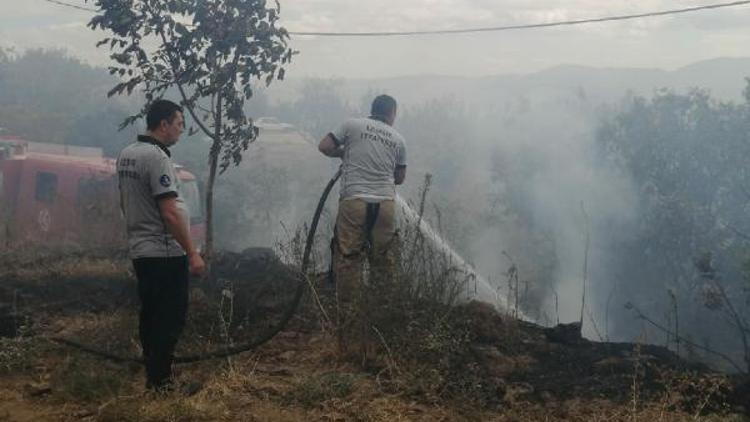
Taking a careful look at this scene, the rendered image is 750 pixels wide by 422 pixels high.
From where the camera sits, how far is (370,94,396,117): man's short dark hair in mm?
5868

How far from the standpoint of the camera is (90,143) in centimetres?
2934

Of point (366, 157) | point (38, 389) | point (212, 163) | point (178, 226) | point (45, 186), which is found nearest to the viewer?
point (178, 226)

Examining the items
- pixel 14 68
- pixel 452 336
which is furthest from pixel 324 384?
pixel 14 68

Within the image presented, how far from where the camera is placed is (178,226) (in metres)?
4.04

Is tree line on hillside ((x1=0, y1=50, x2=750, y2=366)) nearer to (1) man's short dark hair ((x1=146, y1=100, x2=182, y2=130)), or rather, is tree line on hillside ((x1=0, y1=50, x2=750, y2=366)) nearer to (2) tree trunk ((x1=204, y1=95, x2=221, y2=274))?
(2) tree trunk ((x1=204, y1=95, x2=221, y2=274))

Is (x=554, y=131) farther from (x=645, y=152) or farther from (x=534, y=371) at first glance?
(x=534, y=371)

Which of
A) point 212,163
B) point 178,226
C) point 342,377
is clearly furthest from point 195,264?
point 212,163

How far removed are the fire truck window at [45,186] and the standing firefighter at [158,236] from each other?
40.7ft

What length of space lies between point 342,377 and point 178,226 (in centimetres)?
132

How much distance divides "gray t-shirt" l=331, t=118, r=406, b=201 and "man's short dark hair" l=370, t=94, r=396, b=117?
115mm

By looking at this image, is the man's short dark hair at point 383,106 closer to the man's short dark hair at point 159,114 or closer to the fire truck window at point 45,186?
the man's short dark hair at point 159,114

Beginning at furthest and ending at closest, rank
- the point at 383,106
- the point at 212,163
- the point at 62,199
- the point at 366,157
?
the point at 62,199 < the point at 212,163 < the point at 383,106 < the point at 366,157

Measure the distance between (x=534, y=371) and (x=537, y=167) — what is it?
28.9 metres

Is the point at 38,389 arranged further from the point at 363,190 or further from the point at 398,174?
the point at 398,174
